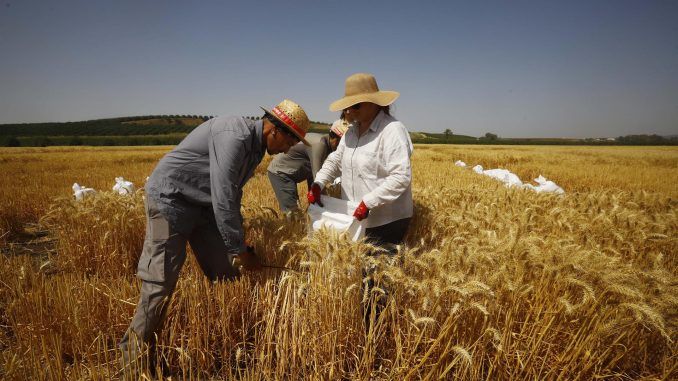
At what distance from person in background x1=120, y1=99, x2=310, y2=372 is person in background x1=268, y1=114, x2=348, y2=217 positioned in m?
2.01

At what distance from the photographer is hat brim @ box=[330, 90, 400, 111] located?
9.20 ft

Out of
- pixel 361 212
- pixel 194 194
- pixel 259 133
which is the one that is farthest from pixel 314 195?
pixel 194 194

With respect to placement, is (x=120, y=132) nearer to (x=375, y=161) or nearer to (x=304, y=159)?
(x=304, y=159)

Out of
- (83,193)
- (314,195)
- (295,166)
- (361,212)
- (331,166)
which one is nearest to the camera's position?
(361,212)

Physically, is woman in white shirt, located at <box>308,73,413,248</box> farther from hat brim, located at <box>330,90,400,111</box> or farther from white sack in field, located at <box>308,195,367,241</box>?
white sack in field, located at <box>308,195,367,241</box>

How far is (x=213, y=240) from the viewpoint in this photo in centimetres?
242

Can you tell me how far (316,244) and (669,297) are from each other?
2.16 meters

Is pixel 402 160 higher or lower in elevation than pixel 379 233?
higher

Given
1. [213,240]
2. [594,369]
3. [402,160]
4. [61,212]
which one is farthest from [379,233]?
[61,212]

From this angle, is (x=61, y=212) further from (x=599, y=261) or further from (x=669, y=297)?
(x=669, y=297)

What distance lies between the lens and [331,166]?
3.42 metres

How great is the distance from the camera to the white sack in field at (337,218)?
277 cm

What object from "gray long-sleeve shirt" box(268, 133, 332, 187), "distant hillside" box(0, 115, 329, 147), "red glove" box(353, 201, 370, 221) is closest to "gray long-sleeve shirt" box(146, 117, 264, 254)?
"red glove" box(353, 201, 370, 221)

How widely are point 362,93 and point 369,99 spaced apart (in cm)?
15
